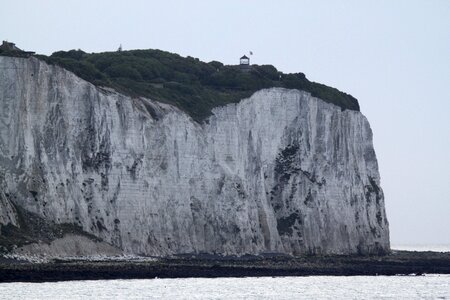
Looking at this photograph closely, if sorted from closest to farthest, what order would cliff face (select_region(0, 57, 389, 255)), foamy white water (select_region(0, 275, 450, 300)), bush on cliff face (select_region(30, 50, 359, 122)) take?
foamy white water (select_region(0, 275, 450, 300)), cliff face (select_region(0, 57, 389, 255)), bush on cliff face (select_region(30, 50, 359, 122))

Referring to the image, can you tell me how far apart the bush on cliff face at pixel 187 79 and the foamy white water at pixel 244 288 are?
1711cm

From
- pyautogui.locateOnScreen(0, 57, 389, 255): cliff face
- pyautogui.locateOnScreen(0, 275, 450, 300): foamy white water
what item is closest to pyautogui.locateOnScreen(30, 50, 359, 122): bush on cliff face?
pyautogui.locateOnScreen(0, 57, 389, 255): cliff face

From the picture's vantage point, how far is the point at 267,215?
82.8 m

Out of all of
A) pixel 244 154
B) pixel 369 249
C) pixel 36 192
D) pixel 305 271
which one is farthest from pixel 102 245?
pixel 369 249

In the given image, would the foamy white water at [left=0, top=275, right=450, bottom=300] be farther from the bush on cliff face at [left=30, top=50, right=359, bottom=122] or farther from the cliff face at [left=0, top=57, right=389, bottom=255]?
the bush on cliff face at [left=30, top=50, right=359, bottom=122]

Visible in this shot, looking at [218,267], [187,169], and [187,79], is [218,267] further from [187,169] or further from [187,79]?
[187,79]

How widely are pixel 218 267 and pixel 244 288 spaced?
31.1 ft

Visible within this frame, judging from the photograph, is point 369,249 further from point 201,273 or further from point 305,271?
point 201,273

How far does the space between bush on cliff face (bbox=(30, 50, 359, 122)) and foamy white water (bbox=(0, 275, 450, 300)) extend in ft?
56.1

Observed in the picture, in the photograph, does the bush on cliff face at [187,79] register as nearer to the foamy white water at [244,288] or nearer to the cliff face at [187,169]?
the cliff face at [187,169]

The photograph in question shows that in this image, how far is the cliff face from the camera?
6856cm

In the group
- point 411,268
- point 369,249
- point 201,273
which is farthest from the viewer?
point 369,249

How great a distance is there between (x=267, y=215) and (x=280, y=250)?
7.61 ft

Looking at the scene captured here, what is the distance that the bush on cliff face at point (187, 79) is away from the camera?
81.2 m
